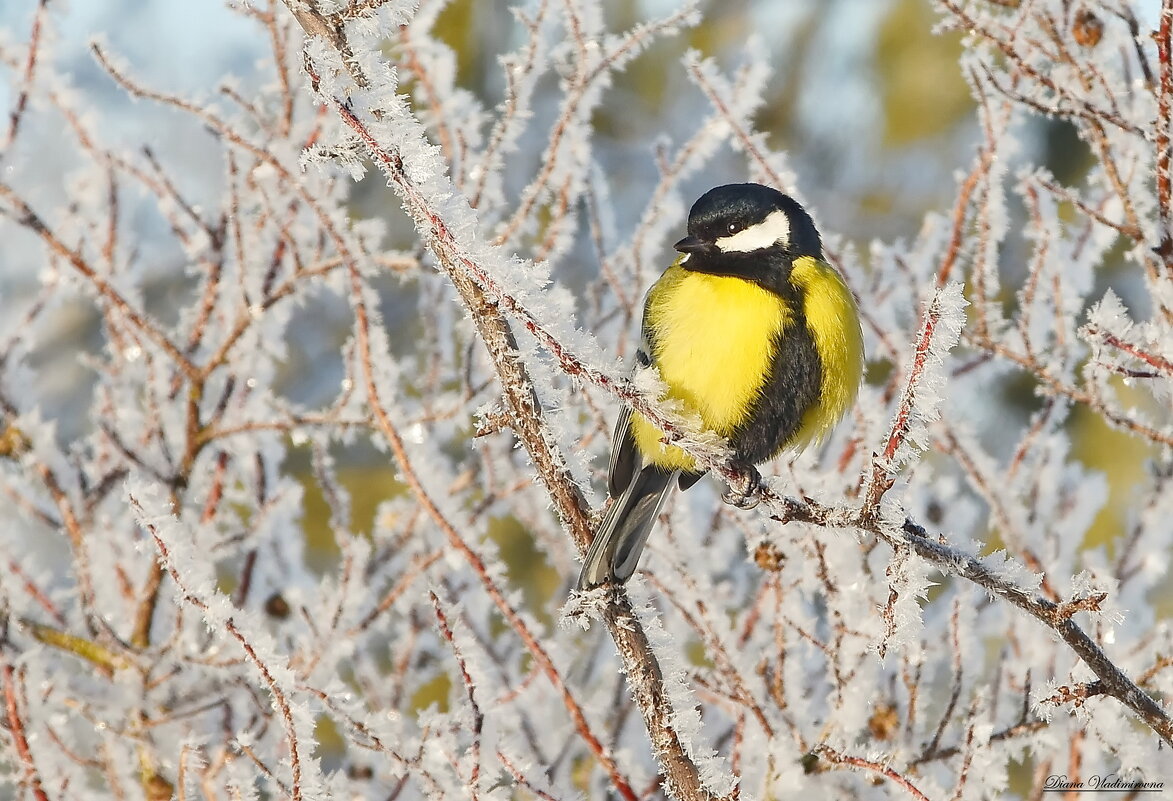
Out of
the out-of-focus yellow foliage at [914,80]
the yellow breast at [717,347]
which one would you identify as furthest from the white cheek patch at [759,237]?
the out-of-focus yellow foliage at [914,80]

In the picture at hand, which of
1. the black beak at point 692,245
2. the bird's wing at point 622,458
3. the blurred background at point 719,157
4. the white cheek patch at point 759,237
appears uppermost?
the blurred background at point 719,157

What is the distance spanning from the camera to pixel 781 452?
239 centimetres

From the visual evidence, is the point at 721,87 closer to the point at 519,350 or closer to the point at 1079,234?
the point at 1079,234

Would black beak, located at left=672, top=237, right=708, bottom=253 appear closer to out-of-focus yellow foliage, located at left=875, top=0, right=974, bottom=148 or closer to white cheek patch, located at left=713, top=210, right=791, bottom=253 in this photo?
white cheek patch, located at left=713, top=210, right=791, bottom=253

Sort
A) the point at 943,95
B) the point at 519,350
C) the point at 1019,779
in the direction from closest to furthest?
the point at 519,350 → the point at 1019,779 → the point at 943,95

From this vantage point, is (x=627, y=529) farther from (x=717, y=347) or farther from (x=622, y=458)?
(x=717, y=347)

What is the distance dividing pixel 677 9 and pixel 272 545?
6.60ft

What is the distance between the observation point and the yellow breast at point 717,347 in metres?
2.18

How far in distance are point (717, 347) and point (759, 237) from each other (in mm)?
337

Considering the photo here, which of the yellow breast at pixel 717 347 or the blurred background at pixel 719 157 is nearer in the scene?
the yellow breast at pixel 717 347

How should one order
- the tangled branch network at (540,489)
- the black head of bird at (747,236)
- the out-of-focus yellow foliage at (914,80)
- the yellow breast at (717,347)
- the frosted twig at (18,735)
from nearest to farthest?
the tangled branch network at (540,489) < the frosted twig at (18,735) < the yellow breast at (717,347) < the black head of bird at (747,236) < the out-of-focus yellow foliage at (914,80)

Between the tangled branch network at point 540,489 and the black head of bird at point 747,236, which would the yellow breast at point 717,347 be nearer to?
the black head of bird at point 747,236

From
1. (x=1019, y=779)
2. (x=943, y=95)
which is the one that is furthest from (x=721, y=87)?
(x=943, y=95)

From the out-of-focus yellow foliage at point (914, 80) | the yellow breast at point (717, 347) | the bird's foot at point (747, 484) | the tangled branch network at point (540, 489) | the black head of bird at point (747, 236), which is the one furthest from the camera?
the out-of-focus yellow foliage at point (914, 80)
